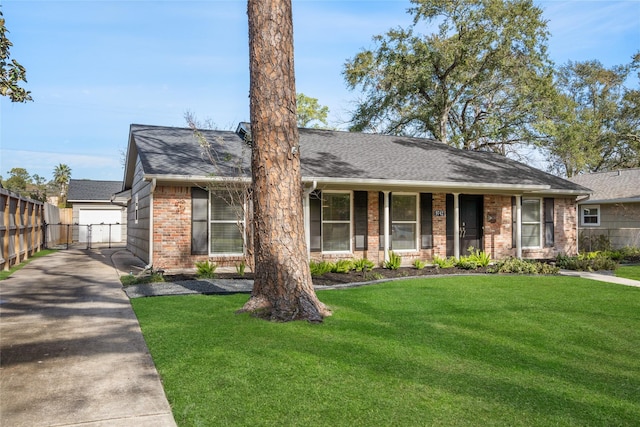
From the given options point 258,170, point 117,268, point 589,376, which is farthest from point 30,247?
point 589,376

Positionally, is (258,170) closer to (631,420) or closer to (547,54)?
(631,420)

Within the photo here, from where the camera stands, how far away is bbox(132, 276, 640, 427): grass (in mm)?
3305

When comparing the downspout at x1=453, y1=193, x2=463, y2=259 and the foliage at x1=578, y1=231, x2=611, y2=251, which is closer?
the downspout at x1=453, y1=193, x2=463, y2=259

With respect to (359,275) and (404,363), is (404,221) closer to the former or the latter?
(359,275)

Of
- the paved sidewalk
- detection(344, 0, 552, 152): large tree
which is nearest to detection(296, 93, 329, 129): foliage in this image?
detection(344, 0, 552, 152): large tree

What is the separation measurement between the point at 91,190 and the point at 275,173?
25.3 m

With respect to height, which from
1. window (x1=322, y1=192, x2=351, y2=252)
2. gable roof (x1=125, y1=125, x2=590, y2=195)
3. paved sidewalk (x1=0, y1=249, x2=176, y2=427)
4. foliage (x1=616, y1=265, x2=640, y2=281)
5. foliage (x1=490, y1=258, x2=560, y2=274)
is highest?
gable roof (x1=125, y1=125, x2=590, y2=195)

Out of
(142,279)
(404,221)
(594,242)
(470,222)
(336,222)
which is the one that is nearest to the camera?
(142,279)

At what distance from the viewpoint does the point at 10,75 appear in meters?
6.52

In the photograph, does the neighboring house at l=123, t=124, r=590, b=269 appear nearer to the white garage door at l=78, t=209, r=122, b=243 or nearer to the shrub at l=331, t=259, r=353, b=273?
the shrub at l=331, t=259, r=353, b=273

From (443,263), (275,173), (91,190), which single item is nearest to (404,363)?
(275,173)

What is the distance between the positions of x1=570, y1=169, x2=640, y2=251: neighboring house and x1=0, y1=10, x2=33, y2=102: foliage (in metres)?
19.3

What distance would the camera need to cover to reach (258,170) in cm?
641

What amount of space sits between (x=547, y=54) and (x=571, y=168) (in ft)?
51.3
